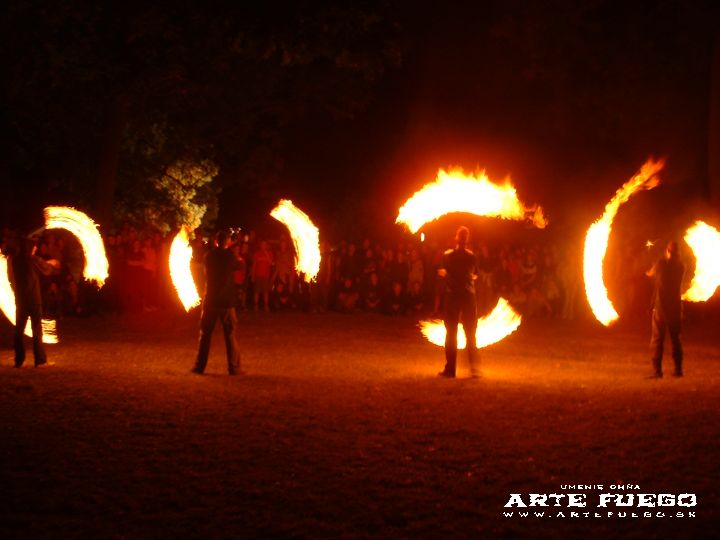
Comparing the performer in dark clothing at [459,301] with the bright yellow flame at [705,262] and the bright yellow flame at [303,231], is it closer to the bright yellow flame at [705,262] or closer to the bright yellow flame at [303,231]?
the bright yellow flame at [705,262]

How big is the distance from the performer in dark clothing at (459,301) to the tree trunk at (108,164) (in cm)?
1275

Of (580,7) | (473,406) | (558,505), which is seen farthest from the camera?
(580,7)

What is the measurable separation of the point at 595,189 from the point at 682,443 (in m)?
20.7

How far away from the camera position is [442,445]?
8109 mm

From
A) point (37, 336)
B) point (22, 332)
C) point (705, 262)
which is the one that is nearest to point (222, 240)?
point (37, 336)

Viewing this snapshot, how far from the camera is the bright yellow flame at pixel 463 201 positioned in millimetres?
14055

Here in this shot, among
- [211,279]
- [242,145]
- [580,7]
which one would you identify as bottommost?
[211,279]

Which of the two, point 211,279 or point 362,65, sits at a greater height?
point 362,65

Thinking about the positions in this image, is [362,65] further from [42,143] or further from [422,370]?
[42,143]

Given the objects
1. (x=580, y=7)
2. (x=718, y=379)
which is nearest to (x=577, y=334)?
(x=718, y=379)

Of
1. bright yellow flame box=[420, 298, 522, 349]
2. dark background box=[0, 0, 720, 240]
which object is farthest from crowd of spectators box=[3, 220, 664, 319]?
bright yellow flame box=[420, 298, 522, 349]

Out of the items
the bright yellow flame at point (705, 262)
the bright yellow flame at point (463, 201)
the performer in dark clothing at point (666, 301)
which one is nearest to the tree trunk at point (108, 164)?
the bright yellow flame at point (463, 201)

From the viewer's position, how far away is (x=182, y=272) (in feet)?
50.8

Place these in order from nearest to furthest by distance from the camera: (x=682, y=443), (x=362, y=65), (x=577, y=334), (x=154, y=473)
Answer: (x=154, y=473), (x=682, y=443), (x=362, y=65), (x=577, y=334)
